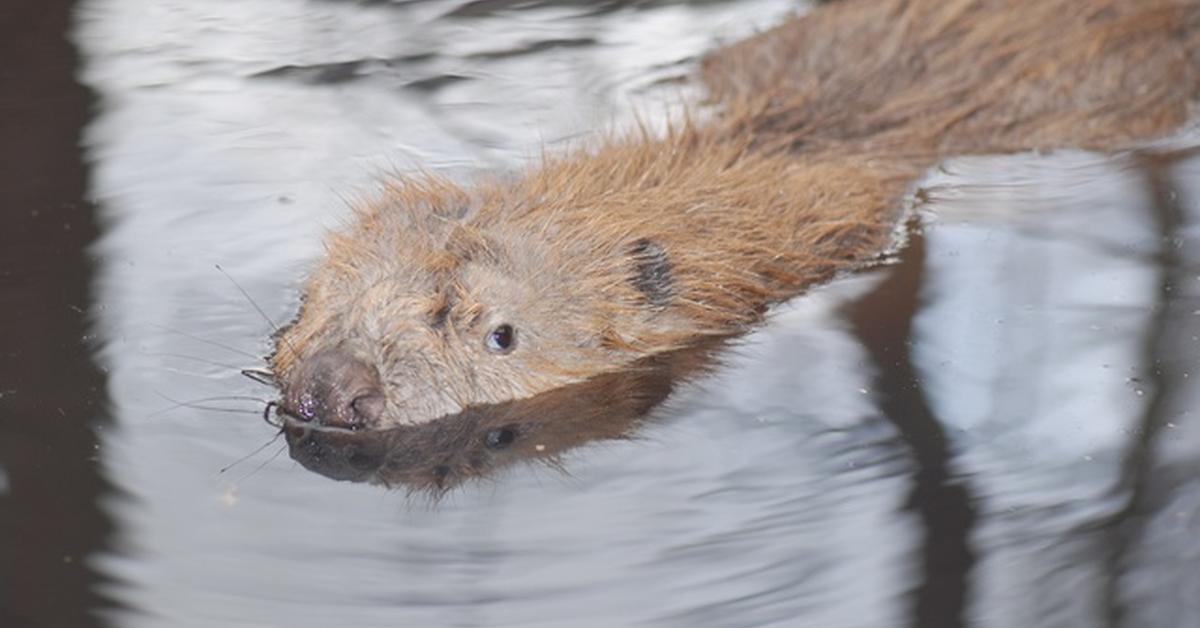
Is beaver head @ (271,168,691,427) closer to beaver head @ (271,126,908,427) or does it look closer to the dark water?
beaver head @ (271,126,908,427)

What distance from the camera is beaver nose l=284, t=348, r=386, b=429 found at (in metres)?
3.80

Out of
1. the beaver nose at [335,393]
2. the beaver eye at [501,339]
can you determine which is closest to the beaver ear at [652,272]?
the beaver eye at [501,339]

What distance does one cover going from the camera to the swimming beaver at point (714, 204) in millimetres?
4031

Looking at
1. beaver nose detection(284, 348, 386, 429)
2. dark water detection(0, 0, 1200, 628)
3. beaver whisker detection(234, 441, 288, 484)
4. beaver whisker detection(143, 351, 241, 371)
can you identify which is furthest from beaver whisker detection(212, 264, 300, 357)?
beaver whisker detection(234, 441, 288, 484)

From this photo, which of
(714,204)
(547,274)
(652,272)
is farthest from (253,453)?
(714,204)

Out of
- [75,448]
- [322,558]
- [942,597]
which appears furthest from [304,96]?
[942,597]

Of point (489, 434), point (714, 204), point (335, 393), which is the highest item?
point (714, 204)

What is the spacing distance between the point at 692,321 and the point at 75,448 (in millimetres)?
1384

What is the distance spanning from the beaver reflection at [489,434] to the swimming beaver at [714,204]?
4 cm

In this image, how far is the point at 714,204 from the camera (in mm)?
4434

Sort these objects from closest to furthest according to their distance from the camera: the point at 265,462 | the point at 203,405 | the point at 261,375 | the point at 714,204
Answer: the point at 265,462
the point at 203,405
the point at 261,375
the point at 714,204

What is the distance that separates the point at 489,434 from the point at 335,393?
1.07 feet

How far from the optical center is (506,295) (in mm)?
4117

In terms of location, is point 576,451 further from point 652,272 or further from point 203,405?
point 203,405
